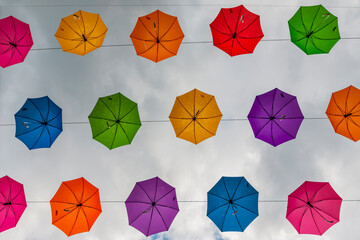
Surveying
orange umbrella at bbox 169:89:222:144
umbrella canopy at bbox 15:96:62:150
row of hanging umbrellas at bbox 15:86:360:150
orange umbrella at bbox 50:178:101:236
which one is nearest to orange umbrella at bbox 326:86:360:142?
row of hanging umbrellas at bbox 15:86:360:150

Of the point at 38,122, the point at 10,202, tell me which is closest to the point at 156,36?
the point at 38,122

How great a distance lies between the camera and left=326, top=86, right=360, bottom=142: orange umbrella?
37.4ft

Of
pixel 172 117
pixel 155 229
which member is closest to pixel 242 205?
pixel 155 229

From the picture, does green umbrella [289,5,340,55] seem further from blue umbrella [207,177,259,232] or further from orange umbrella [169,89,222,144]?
blue umbrella [207,177,259,232]

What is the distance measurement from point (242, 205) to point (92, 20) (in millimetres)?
11963

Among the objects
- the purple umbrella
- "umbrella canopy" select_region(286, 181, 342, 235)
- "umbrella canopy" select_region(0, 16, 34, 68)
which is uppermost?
"umbrella canopy" select_region(0, 16, 34, 68)

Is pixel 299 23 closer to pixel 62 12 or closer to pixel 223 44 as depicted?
pixel 223 44

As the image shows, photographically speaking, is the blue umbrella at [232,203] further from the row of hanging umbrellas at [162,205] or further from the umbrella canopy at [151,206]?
the umbrella canopy at [151,206]

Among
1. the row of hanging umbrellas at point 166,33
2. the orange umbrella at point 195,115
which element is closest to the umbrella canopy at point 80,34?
the row of hanging umbrellas at point 166,33

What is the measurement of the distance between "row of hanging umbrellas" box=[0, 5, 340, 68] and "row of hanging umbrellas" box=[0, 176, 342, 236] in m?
6.51

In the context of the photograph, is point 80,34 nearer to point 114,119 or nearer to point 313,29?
point 114,119

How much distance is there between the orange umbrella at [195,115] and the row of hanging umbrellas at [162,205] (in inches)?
103

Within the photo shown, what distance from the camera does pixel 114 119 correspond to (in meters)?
11.8

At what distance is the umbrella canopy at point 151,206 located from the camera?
1173cm
